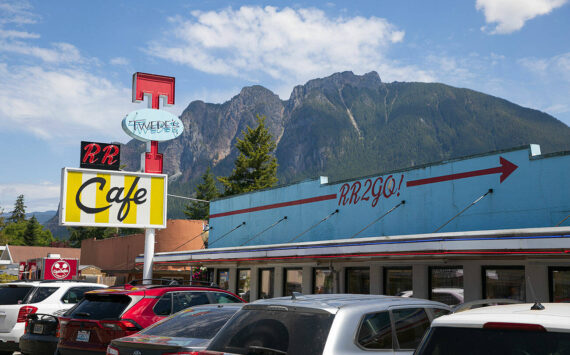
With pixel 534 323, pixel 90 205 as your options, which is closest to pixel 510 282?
pixel 534 323

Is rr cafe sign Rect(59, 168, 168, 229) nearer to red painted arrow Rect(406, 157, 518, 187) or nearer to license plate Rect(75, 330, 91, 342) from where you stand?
red painted arrow Rect(406, 157, 518, 187)

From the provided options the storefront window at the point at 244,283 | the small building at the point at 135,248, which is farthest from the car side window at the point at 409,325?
the small building at the point at 135,248

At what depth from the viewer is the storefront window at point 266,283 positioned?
23.3 meters

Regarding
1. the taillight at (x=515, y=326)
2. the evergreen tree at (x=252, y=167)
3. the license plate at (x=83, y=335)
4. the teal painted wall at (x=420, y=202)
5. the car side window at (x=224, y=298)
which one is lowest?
the license plate at (x=83, y=335)

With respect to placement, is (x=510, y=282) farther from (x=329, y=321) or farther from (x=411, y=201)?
(x=329, y=321)

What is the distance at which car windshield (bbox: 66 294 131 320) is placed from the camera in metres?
9.40

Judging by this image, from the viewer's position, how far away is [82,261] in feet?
191

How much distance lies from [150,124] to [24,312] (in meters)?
13.9

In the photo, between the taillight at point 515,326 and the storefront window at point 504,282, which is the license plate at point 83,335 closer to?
the taillight at point 515,326

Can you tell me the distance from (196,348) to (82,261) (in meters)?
54.4

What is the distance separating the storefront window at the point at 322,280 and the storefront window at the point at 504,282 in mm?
5828

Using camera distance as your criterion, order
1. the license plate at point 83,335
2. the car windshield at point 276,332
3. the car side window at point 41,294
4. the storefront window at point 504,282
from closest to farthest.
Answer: the car windshield at point 276,332 < the license plate at point 83,335 < the car side window at point 41,294 < the storefront window at point 504,282

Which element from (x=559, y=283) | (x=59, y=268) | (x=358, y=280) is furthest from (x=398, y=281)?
(x=59, y=268)

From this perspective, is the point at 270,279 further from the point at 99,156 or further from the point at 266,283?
the point at 99,156
